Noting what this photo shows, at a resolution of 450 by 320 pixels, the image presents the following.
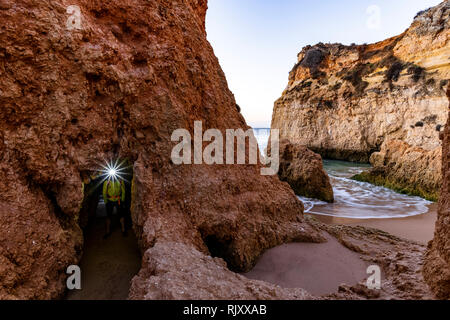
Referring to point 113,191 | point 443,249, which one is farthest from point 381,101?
point 113,191

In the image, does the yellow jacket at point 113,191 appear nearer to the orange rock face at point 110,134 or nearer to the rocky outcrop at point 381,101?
the orange rock face at point 110,134

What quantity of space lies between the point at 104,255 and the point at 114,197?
0.79 metres

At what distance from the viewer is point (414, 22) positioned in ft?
64.5

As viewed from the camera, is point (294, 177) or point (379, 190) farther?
point (379, 190)

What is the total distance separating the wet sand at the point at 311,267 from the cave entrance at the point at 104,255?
158 cm

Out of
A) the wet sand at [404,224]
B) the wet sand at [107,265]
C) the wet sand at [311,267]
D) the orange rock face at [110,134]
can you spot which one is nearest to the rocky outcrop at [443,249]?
the wet sand at [311,267]

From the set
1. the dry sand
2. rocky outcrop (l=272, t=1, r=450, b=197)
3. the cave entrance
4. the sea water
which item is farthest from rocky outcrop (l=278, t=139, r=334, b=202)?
the cave entrance

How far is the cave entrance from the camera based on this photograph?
2.52m

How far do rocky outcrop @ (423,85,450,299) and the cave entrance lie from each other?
3036 millimetres

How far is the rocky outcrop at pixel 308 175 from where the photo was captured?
26.2 ft
